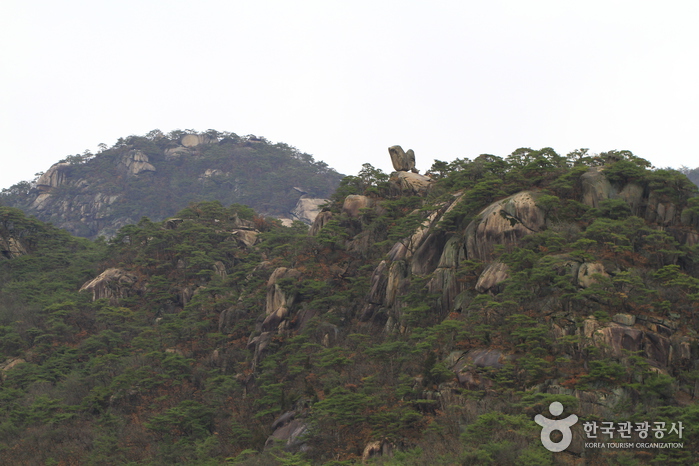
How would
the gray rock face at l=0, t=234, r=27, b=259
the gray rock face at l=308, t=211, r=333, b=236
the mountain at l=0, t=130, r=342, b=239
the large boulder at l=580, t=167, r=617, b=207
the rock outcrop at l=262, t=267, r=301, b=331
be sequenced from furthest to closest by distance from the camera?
1. the mountain at l=0, t=130, r=342, b=239
2. the gray rock face at l=0, t=234, r=27, b=259
3. the gray rock face at l=308, t=211, r=333, b=236
4. the rock outcrop at l=262, t=267, r=301, b=331
5. the large boulder at l=580, t=167, r=617, b=207

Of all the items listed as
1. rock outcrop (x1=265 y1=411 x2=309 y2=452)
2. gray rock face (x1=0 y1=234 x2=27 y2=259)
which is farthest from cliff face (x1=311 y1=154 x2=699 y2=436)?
gray rock face (x1=0 y1=234 x2=27 y2=259)

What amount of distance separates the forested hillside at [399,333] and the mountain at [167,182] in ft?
205

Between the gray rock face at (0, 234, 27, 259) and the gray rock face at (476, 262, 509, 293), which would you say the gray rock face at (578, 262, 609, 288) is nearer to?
the gray rock face at (476, 262, 509, 293)

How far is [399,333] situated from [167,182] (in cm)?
10023

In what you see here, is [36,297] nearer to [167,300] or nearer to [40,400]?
[167,300]

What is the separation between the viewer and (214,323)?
42688 millimetres

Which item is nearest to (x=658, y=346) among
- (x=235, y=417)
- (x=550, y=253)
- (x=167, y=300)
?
(x=550, y=253)

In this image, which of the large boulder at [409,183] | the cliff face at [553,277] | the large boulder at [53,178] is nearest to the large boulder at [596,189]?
the cliff face at [553,277]

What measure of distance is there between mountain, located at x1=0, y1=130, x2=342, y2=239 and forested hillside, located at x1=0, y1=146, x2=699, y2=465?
62350mm

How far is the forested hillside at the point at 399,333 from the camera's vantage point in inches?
882

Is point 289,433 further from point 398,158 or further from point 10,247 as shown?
point 10,247

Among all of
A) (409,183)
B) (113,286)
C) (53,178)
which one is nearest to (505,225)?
(409,183)

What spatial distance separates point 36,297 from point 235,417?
25643mm

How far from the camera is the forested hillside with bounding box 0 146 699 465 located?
882 inches
